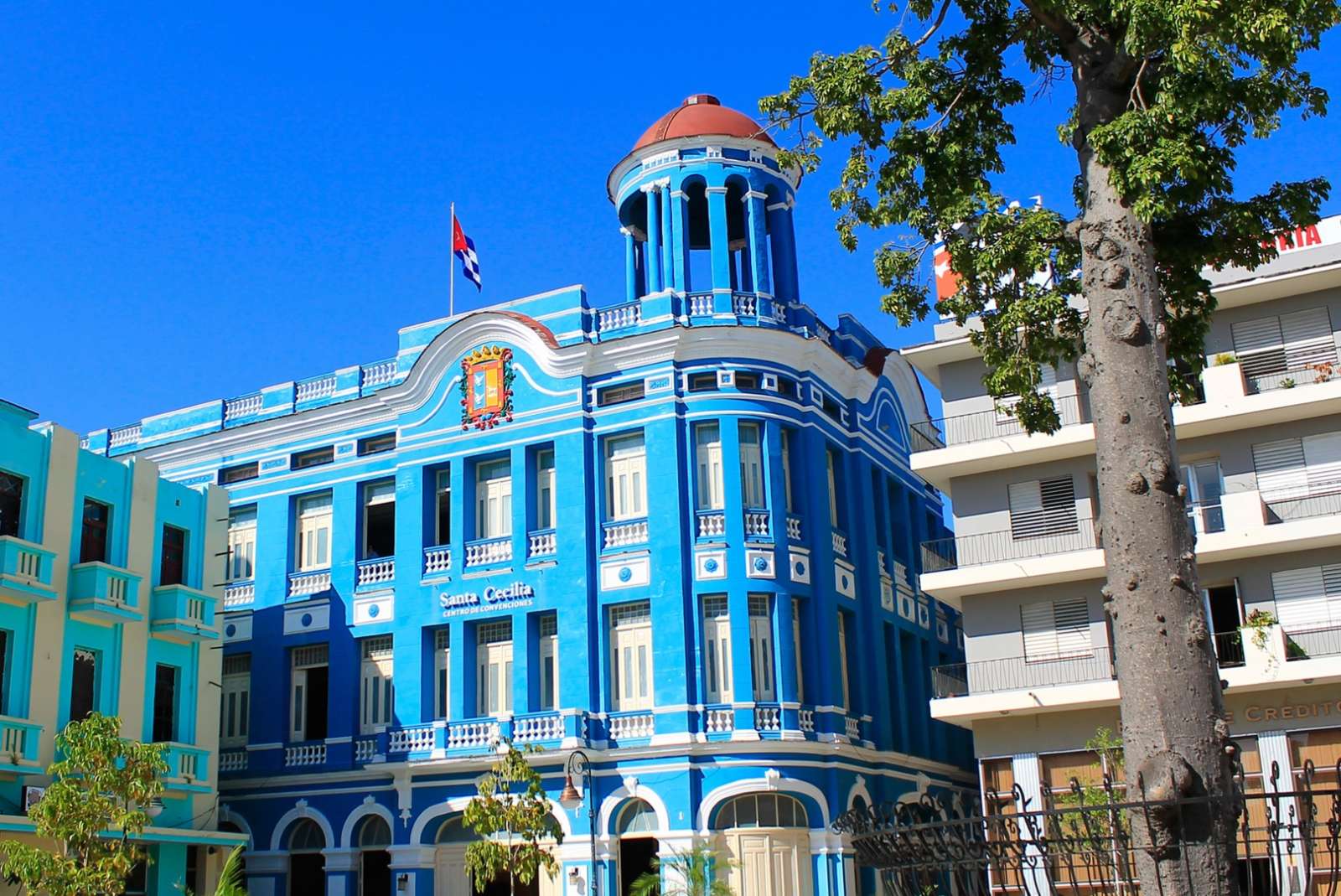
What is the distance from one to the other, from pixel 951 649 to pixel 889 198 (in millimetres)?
31004

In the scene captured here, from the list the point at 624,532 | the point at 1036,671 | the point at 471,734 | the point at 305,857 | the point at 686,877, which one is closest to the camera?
the point at 686,877

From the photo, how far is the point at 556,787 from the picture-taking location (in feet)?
→ 106

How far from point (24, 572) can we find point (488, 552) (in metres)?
10.7

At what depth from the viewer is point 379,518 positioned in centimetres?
3806

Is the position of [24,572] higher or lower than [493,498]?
lower

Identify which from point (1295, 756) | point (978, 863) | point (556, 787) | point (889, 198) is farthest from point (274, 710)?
point (978, 863)

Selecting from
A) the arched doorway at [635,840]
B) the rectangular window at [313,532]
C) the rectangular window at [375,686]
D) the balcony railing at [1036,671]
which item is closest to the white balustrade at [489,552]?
the rectangular window at [375,686]

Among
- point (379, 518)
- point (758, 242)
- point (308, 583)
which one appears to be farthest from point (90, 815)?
point (758, 242)

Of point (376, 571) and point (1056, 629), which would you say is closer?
point (1056, 629)

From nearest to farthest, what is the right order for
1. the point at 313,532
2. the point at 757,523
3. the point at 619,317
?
1. the point at 757,523
2. the point at 619,317
3. the point at 313,532

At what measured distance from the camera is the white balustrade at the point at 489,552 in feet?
116

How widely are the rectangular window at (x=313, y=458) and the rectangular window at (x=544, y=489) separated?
6.34 m

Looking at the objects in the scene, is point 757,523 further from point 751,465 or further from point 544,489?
point 544,489

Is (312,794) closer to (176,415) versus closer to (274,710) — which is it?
(274,710)
